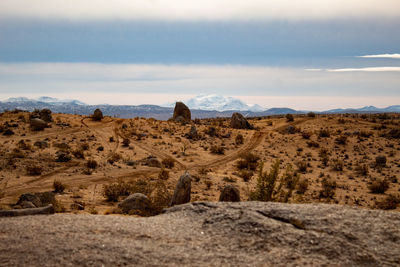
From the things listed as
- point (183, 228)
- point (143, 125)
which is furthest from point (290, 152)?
point (183, 228)

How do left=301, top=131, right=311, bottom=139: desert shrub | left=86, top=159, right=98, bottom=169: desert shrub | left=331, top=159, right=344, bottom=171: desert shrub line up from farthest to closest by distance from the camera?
left=301, top=131, right=311, bottom=139: desert shrub
left=331, top=159, right=344, bottom=171: desert shrub
left=86, top=159, right=98, bottom=169: desert shrub

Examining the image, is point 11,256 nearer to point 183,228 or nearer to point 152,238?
point 152,238

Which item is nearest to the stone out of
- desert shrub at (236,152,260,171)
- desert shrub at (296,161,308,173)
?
desert shrub at (236,152,260,171)

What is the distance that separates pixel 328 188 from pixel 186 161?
9713 mm

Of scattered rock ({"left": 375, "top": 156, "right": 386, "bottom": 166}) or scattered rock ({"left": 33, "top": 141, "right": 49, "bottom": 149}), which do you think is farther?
scattered rock ({"left": 375, "top": 156, "right": 386, "bottom": 166})

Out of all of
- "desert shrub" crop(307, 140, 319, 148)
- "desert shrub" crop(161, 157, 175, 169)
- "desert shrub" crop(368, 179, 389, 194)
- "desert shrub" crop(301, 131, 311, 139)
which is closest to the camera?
"desert shrub" crop(368, 179, 389, 194)

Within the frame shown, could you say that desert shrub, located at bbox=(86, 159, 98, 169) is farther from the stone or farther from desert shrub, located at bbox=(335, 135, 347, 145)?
desert shrub, located at bbox=(335, 135, 347, 145)

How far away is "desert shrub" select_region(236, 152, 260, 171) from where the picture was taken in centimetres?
2031

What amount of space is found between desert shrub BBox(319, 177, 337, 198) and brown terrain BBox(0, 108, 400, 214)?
0.19ft

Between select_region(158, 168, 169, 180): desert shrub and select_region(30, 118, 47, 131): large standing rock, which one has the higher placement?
select_region(30, 118, 47, 131): large standing rock

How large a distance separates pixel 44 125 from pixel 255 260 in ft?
87.0

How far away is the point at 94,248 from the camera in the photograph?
5.11 meters

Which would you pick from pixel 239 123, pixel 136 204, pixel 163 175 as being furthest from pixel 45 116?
pixel 136 204

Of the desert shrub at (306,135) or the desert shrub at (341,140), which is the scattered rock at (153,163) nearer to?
the desert shrub at (306,135)
